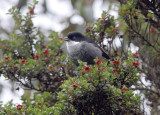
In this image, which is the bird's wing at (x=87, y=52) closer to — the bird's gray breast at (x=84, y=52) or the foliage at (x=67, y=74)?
the bird's gray breast at (x=84, y=52)

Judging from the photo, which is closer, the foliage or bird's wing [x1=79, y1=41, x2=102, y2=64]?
the foliage

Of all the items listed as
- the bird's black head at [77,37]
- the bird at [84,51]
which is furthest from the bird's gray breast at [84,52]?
the bird's black head at [77,37]

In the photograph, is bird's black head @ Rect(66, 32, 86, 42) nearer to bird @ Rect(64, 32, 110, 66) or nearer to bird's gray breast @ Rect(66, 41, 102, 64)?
bird @ Rect(64, 32, 110, 66)

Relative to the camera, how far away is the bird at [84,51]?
14.7ft

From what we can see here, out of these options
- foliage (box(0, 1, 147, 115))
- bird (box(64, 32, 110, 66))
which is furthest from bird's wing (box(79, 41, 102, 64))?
foliage (box(0, 1, 147, 115))

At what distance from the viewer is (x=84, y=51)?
14.7 ft

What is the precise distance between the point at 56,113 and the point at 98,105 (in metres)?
0.54

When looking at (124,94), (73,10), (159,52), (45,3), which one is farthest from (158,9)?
(45,3)

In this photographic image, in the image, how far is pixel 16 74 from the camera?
169 inches

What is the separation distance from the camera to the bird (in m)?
4.48

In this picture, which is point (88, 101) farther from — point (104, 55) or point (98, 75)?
point (104, 55)

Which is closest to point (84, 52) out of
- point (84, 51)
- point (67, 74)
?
point (84, 51)

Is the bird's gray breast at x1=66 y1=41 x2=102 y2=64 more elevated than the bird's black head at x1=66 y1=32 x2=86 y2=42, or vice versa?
the bird's black head at x1=66 y1=32 x2=86 y2=42

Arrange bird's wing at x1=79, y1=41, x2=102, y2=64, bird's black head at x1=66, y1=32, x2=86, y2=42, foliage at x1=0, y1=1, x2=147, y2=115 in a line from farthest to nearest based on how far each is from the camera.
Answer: bird's black head at x1=66, y1=32, x2=86, y2=42, bird's wing at x1=79, y1=41, x2=102, y2=64, foliage at x1=0, y1=1, x2=147, y2=115
